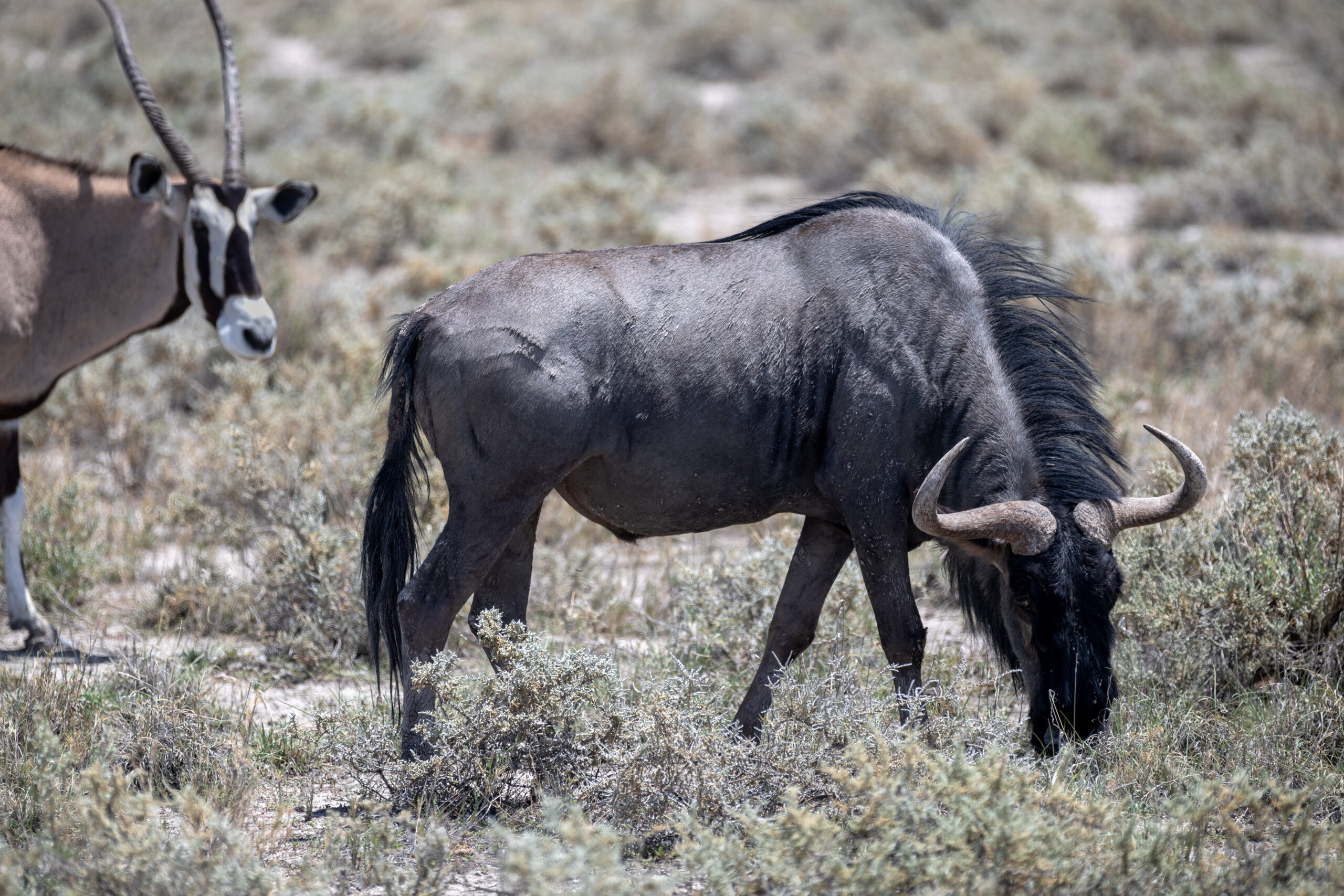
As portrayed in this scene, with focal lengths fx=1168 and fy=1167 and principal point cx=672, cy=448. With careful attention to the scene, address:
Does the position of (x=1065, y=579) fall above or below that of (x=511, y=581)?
above

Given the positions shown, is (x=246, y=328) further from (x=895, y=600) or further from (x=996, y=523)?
(x=996, y=523)

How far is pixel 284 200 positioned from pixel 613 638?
270 cm

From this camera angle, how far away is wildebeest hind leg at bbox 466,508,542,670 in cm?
423

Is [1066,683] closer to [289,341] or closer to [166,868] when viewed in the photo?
[166,868]

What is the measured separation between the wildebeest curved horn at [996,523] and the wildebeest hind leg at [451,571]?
124 centimetres

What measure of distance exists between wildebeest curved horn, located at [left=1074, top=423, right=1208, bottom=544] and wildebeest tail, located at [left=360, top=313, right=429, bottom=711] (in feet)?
7.36

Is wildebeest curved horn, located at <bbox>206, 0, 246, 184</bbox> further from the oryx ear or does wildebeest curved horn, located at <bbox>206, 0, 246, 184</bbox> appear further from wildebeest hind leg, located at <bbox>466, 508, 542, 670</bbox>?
wildebeest hind leg, located at <bbox>466, 508, 542, 670</bbox>

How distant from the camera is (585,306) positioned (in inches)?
152

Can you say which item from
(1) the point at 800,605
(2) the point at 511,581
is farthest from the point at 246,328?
(1) the point at 800,605

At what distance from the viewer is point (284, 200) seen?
18.9 ft

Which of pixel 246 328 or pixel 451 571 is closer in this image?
pixel 451 571

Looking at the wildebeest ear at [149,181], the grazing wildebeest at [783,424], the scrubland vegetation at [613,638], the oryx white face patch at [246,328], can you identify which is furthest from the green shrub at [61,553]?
the grazing wildebeest at [783,424]

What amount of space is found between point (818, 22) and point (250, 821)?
21.4 metres

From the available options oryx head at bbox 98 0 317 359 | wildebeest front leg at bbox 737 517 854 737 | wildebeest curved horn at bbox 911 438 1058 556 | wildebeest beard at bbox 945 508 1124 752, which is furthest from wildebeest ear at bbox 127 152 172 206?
wildebeest beard at bbox 945 508 1124 752
